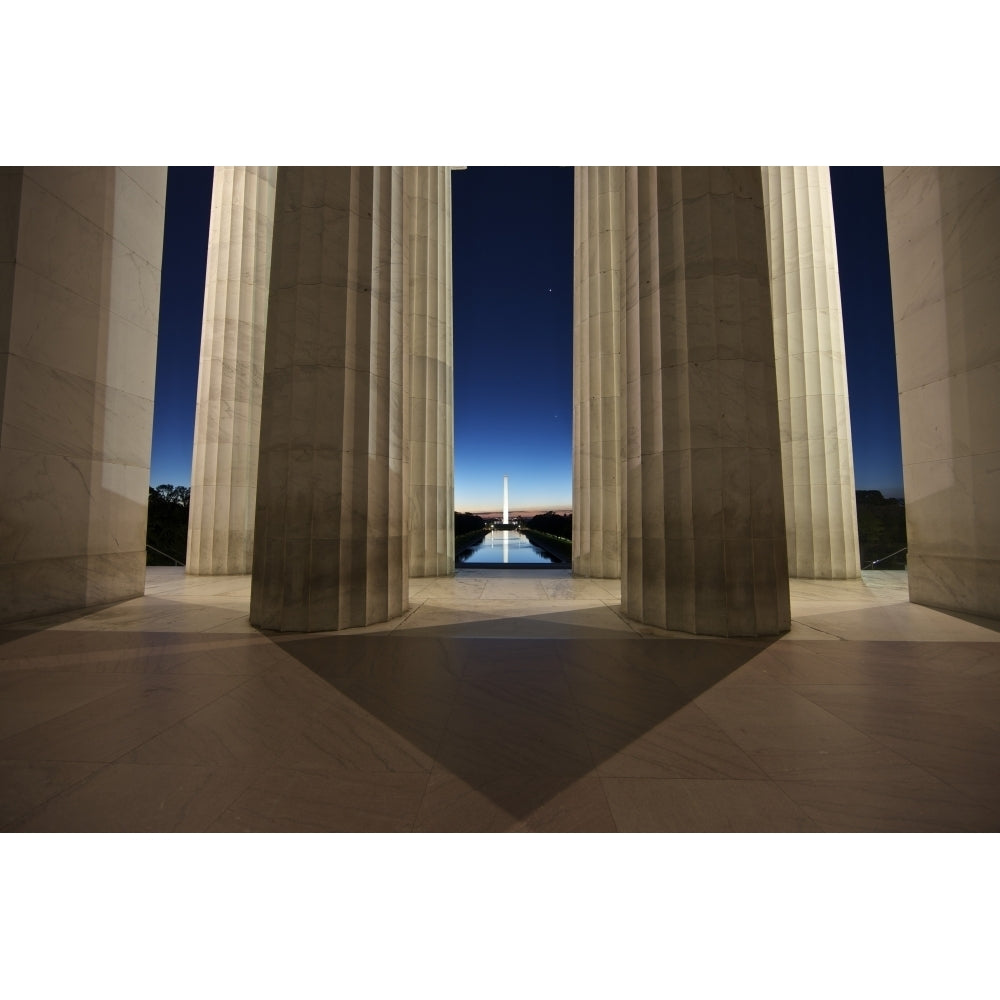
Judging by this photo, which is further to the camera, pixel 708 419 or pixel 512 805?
pixel 708 419

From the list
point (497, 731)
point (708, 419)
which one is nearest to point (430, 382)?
point (708, 419)

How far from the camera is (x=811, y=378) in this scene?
20094mm

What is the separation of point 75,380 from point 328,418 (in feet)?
26.1

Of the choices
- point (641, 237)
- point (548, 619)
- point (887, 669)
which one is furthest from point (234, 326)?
point (887, 669)

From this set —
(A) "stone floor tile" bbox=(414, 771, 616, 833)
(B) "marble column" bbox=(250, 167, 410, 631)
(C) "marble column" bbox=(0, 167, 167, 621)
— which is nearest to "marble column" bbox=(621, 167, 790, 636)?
(B) "marble column" bbox=(250, 167, 410, 631)

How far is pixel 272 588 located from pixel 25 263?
1029 cm

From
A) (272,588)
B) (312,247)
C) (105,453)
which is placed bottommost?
(272,588)

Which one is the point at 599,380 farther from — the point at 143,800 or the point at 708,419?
the point at 143,800

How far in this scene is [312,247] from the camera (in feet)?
36.2

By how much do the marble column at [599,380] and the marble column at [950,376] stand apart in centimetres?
938

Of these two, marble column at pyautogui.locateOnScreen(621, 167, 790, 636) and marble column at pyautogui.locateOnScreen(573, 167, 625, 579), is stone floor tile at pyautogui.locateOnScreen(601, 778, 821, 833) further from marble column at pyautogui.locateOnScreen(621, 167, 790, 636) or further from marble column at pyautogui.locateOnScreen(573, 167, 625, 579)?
marble column at pyautogui.locateOnScreen(573, 167, 625, 579)

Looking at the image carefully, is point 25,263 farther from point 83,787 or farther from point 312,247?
point 83,787

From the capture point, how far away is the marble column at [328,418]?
34.6ft

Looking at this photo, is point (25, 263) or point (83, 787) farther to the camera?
point (25, 263)
